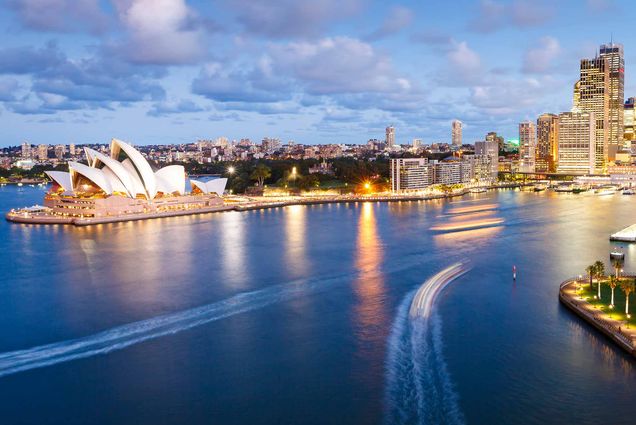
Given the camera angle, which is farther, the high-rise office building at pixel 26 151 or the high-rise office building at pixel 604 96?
the high-rise office building at pixel 26 151

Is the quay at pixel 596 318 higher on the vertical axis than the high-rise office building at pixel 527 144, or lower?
lower

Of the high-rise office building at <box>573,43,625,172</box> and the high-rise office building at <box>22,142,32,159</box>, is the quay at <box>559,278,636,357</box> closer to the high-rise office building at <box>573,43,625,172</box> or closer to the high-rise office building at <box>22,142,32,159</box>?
the high-rise office building at <box>573,43,625,172</box>

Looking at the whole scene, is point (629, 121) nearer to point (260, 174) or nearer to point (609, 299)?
point (260, 174)

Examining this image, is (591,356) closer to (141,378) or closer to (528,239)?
(141,378)

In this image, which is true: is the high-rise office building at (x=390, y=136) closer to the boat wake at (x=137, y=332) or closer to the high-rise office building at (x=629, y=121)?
the high-rise office building at (x=629, y=121)

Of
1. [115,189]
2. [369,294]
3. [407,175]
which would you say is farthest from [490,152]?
[369,294]

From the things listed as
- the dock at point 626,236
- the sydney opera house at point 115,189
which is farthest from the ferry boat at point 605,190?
the sydney opera house at point 115,189
